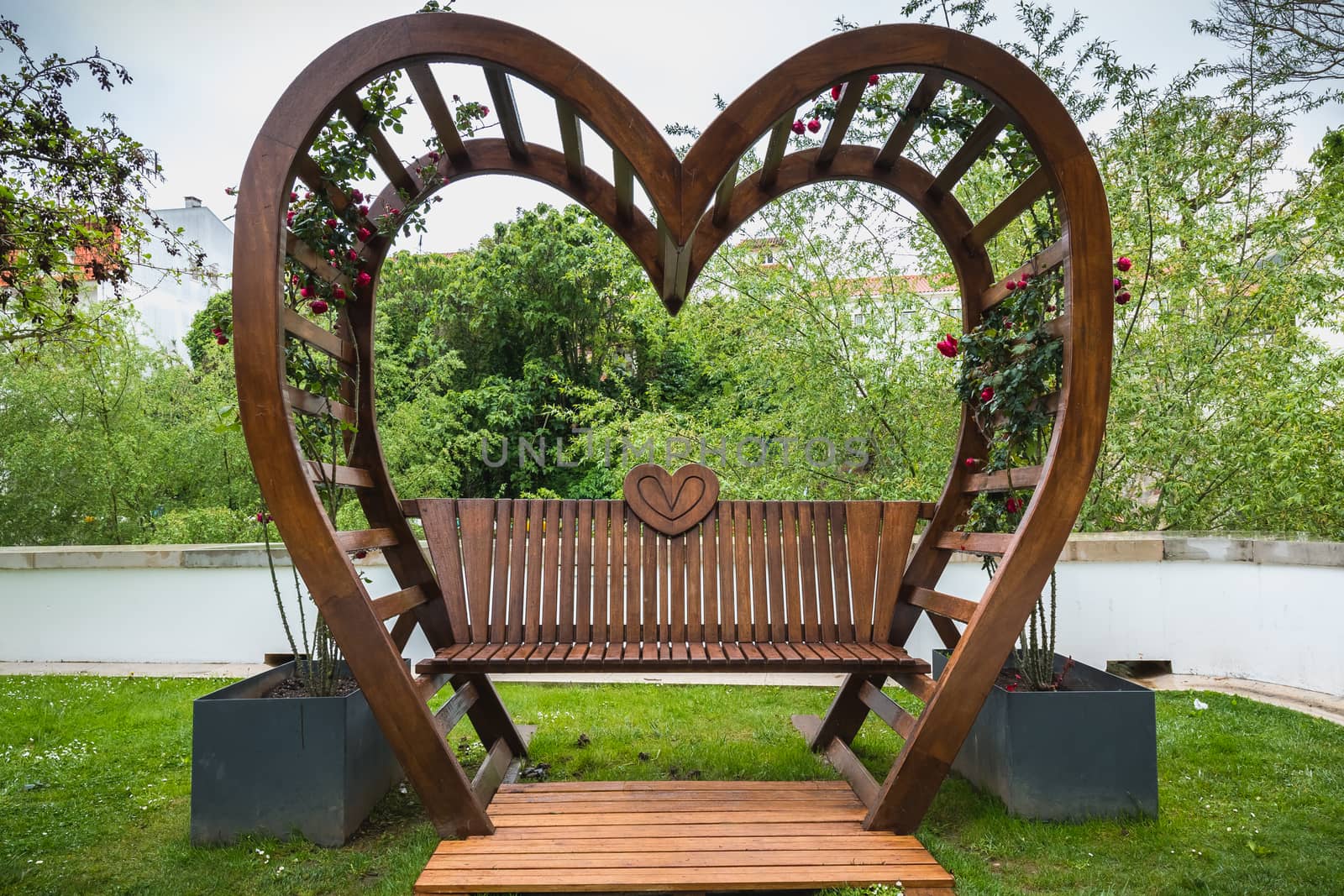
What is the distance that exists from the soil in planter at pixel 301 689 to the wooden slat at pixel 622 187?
6.07 feet

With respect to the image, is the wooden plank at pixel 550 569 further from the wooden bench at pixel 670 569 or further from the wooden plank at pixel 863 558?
the wooden plank at pixel 863 558

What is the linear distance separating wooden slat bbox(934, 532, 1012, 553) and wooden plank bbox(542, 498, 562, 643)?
141 cm

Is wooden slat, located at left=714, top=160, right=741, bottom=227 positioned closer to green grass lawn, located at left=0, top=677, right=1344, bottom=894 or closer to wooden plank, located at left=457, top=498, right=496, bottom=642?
wooden plank, located at left=457, top=498, right=496, bottom=642

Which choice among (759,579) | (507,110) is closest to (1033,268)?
(759,579)

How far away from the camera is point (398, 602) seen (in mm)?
2721

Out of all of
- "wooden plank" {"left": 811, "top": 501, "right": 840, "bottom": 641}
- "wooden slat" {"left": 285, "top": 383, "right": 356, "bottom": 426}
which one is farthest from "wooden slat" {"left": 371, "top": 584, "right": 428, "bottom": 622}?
"wooden plank" {"left": 811, "top": 501, "right": 840, "bottom": 641}

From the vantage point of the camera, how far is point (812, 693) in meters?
4.79

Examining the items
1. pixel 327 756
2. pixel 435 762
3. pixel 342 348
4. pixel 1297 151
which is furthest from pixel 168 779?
pixel 1297 151

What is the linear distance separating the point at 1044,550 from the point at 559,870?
5.12ft

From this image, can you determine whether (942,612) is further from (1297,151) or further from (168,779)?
(1297,151)

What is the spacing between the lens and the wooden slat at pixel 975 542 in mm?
2576

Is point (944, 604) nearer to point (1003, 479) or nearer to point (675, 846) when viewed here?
point (1003, 479)

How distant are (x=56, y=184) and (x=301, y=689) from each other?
7.12ft

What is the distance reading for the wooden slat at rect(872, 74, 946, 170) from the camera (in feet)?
8.37
